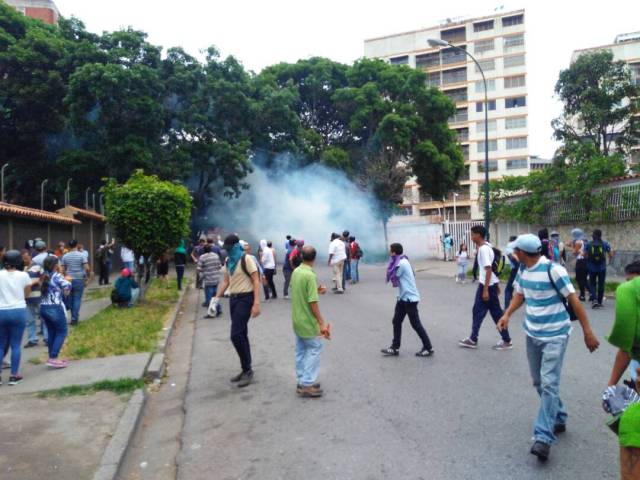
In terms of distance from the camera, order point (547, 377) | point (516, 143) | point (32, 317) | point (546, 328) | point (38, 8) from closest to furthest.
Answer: point (547, 377), point (546, 328), point (32, 317), point (38, 8), point (516, 143)

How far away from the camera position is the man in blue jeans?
34.2 ft

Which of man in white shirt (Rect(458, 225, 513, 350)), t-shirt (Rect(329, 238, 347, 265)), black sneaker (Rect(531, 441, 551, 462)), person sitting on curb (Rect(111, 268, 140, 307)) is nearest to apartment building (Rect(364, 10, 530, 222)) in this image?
t-shirt (Rect(329, 238, 347, 265))

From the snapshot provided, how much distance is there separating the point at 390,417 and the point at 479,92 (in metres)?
56.2

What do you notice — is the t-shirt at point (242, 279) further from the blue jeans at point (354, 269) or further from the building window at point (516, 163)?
the building window at point (516, 163)

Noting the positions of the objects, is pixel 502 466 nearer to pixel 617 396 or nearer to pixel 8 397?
pixel 617 396

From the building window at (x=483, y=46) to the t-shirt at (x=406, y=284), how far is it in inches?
2167

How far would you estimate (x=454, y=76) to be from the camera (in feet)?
190

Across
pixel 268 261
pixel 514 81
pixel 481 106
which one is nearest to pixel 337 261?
pixel 268 261

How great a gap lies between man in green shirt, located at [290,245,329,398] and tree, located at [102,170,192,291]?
7686 mm

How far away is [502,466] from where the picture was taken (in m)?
3.84

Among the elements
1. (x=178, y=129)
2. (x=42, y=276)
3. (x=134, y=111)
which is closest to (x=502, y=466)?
(x=42, y=276)

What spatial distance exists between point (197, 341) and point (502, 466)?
20.6 feet

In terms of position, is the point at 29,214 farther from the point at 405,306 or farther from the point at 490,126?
the point at 490,126

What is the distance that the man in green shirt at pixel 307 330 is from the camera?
18.6 ft
